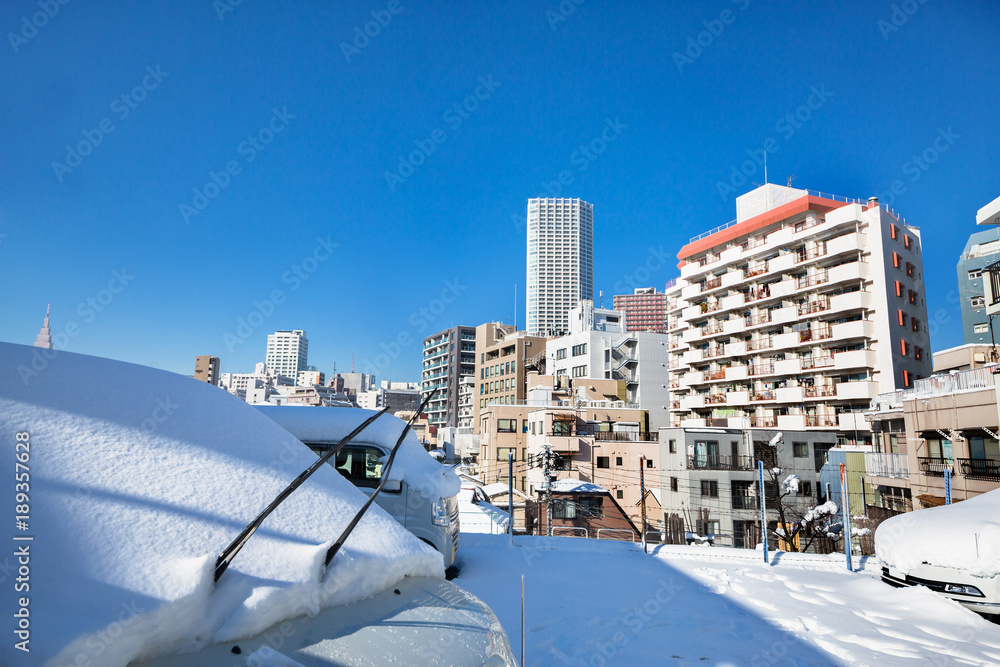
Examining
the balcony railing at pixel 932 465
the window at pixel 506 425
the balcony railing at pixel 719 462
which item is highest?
the window at pixel 506 425

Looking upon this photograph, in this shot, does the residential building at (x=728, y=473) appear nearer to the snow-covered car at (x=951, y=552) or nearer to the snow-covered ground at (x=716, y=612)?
the snow-covered ground at (x=716, y=612)

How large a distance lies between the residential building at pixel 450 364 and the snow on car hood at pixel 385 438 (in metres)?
75.4

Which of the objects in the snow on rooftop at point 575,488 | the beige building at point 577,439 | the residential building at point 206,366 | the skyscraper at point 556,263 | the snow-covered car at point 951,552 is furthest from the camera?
the skyscraper at point 556,263

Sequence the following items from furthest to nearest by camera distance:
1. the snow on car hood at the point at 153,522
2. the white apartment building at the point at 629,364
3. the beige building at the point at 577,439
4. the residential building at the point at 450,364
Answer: the residential building at the point at 450,364 < the white apartment building at the point at 629,364 < the beige building at the point at 577,439 < the snow on car hood at the point at 153,522

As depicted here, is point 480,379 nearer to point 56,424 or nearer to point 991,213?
point 991,213

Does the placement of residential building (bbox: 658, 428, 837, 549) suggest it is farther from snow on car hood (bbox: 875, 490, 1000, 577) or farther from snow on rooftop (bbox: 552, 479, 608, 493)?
snow on car hood (bbox: 875, 490, 1000, 577)

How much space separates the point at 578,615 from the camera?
5.87 meters

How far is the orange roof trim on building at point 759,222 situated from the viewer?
37.3 metres

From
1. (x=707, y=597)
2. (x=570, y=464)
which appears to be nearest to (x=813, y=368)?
(x=570, y=464)

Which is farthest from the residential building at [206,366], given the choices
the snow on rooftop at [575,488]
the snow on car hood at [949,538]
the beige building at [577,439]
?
the snow on car hood at [949,538]

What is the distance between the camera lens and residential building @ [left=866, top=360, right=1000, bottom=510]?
1848 centimetres

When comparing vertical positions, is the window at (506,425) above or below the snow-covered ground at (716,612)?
above

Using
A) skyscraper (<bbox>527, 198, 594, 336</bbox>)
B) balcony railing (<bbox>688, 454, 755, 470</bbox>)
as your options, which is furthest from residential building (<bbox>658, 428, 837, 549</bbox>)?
skyscraper (<bbox>527, 198, 594, 336</bbox>)

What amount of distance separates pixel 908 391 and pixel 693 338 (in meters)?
21.0
